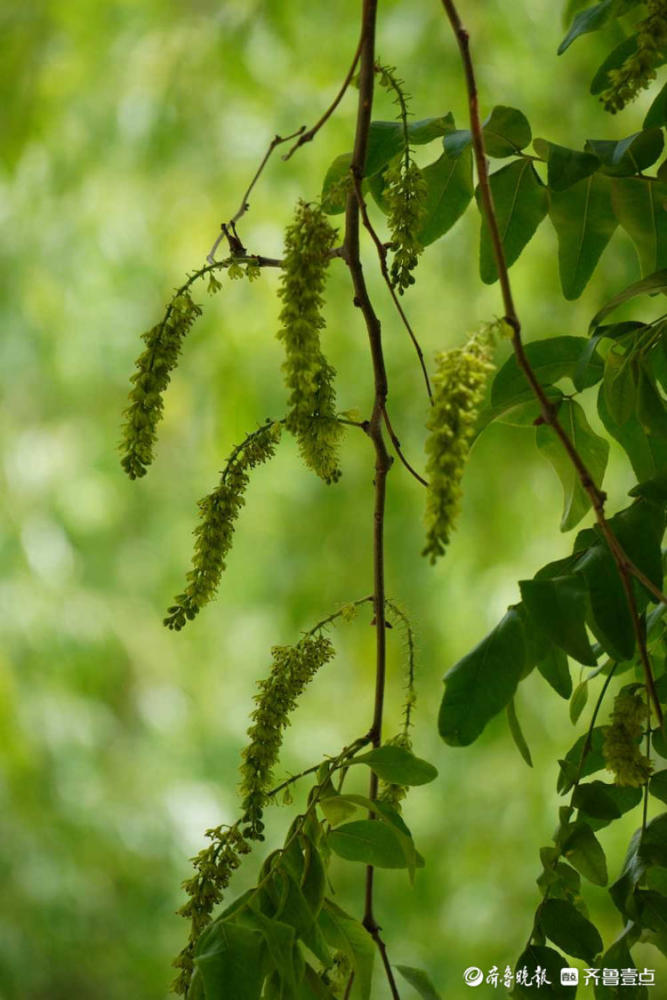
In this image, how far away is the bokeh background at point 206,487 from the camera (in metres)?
1.41

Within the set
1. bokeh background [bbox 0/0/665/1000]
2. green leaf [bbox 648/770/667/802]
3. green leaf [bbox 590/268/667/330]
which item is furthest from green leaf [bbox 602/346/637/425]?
bokeh background [bbox 0/0/665/1000]

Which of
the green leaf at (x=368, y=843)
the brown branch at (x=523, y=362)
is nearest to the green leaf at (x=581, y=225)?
the brown branch at (x=523, y=362)

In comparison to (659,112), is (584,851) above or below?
below

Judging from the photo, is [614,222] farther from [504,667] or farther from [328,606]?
[328,606]

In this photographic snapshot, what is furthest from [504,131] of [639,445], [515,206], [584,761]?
[584,761]

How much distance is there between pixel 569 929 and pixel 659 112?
28 cm

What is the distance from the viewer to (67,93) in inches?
62.6

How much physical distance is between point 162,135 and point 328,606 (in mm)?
688

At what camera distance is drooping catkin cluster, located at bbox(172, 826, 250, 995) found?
0.36 m

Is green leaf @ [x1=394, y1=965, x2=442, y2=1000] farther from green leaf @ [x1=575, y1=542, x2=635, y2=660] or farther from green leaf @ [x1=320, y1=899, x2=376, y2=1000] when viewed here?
green leaf @ [x1=575, y1=542, x2=635, y2=660]

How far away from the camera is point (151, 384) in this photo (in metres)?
0.36

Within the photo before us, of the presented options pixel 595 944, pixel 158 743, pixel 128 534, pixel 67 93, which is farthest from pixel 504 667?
pixel 128 534

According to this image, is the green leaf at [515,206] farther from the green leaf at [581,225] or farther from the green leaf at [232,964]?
the green leaf at [232,964]

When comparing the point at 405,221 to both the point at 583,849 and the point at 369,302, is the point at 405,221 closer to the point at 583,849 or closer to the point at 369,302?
the point at 369,302
